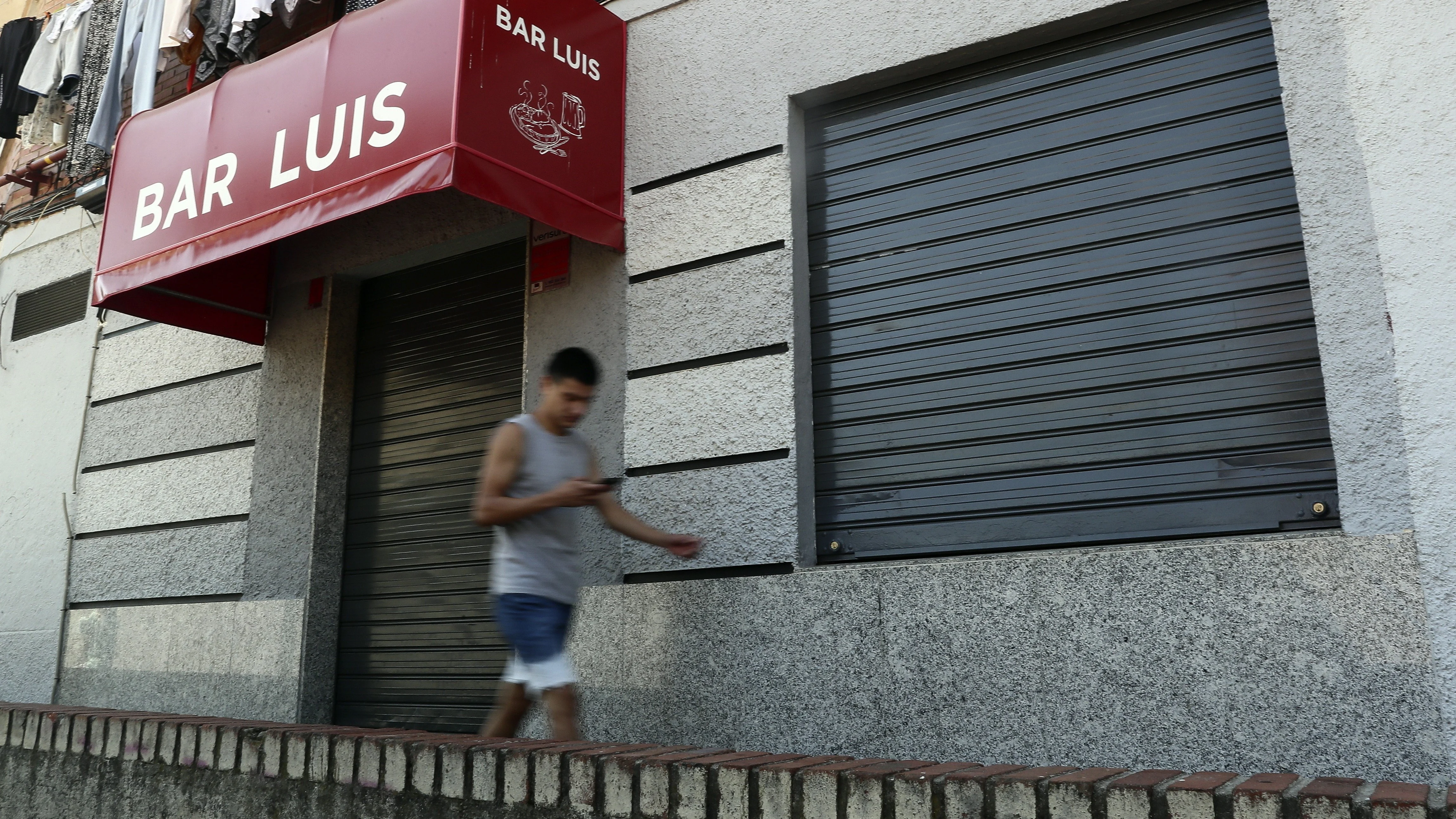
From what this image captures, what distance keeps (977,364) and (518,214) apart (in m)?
2.78

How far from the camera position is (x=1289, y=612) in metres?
3.78

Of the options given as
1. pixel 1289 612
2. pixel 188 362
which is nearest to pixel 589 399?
pixel 1289 612

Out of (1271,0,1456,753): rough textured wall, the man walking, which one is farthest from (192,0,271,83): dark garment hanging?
(1271,0,1456,753): rough textured wall

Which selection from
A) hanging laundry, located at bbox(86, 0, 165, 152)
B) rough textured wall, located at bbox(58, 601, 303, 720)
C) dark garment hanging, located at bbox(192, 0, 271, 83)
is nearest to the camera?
rough textured wall, located at bbox(58, 601, 303, 720)

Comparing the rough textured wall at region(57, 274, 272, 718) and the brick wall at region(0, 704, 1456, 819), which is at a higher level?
the rough textured wall at region(57, 274, 272, 718)

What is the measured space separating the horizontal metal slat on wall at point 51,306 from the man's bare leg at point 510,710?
6.52m

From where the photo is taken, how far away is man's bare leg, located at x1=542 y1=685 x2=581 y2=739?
3.87 meters

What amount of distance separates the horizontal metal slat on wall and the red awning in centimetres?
261

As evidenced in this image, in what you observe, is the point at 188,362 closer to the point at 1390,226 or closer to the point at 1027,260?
the point at 1027,260

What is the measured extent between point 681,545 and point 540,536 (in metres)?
0.52

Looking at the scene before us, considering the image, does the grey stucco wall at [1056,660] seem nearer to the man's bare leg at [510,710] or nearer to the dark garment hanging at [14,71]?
the man's bare leg at [510,710]

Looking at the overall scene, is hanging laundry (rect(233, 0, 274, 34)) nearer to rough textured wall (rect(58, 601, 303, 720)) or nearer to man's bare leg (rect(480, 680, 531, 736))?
rough textured wall (rect(58, 601, 303, 720))

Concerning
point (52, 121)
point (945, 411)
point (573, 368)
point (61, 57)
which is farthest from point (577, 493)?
point (52, 121)

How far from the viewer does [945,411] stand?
4945 millimetres
